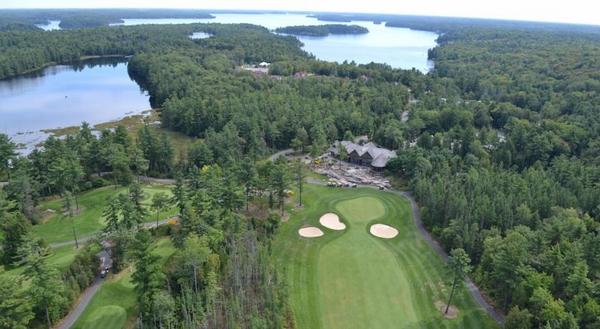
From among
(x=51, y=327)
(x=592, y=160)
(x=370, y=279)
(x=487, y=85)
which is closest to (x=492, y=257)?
(x=370, y=279)

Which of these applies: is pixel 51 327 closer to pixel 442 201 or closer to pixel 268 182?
pixel 268 182

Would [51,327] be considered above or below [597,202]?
below

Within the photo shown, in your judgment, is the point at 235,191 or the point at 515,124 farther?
the point at 515,124

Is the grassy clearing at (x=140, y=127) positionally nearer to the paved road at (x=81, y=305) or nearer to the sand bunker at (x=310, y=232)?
the sand bunker at (x=310, y=232)

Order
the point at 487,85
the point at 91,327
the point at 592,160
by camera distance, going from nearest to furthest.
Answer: the point at 91,327, the point at 592,160, the point at 487,85

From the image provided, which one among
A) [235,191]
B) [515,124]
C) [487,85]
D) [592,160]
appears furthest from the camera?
[487,85]

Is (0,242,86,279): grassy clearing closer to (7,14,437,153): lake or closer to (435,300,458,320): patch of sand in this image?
(435,300,458,320): patch of sand

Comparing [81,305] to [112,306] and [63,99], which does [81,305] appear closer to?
[112,306]
